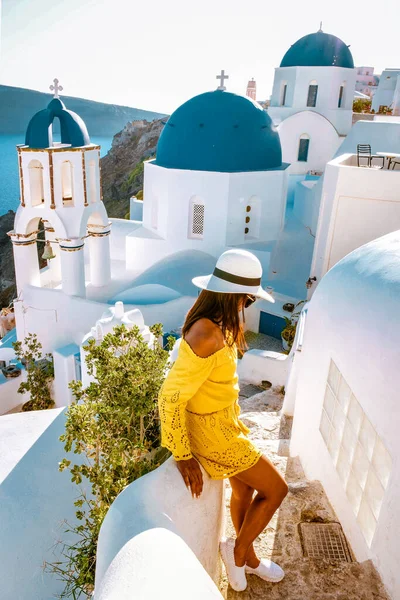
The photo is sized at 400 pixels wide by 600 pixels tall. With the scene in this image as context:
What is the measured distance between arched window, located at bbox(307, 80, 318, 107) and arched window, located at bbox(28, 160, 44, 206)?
1270cm

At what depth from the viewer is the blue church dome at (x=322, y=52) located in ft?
64.1

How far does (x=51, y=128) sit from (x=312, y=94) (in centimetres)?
1271

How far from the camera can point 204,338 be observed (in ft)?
7.73

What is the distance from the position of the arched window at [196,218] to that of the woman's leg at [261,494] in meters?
11.8

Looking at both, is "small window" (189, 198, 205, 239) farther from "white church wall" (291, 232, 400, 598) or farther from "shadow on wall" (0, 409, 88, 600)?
"white church wall" (291, 232, 400, 598)

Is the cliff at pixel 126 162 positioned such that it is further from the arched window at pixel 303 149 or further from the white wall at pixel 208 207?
the white wall at pixel 208 207

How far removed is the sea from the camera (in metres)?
80.0

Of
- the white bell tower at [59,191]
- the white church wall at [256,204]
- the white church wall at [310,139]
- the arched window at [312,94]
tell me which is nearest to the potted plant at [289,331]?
the white church wall at [256,204]

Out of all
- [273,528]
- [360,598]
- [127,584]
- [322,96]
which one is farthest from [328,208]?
[322,96]

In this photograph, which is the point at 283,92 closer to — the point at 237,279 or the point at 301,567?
the point at 237,279

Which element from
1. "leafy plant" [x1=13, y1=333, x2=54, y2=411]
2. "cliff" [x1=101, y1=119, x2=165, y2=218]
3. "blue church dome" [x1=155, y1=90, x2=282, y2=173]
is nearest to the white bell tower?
"leafy plant" [x1=13, y1=333, x2=54, y2=411]

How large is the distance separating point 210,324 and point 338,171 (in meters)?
5.91

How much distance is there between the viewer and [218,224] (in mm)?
13773

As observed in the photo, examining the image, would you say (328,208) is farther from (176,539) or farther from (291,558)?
(176,539)
